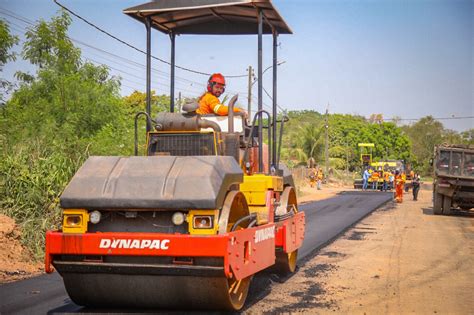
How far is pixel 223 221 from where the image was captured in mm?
5422

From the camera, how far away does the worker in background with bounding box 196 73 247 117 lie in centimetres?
750

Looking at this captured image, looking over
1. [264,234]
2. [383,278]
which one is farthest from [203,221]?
[383,278]

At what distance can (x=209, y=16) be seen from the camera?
8078 millimetres

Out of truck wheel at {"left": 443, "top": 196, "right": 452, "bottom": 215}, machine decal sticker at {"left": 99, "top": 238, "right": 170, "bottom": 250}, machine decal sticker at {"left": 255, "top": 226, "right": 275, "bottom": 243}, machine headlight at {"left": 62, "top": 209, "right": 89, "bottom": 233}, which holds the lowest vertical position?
truck wheel at {"left": 443, "top": 196, "right": 452, "bottom": 215}

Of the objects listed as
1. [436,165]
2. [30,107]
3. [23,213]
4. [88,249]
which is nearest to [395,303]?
[88,249]

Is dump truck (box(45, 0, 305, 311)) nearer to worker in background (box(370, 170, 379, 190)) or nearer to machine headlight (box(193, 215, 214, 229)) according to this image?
machine headlight (box(193, 215, 214, 229))

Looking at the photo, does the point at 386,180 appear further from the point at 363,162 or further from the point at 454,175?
the point at 454,175

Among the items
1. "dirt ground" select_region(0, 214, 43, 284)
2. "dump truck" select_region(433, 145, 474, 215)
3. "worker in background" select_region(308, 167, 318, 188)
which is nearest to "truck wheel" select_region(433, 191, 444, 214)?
"dump truck" select_region(433, 145, 474, 215)

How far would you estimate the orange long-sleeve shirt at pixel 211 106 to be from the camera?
7.44 meters

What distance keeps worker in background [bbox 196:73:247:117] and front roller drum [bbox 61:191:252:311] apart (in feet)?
6.41

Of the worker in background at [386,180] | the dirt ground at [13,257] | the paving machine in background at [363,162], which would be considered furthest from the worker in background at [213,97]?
the paving machine in background at [363,162]

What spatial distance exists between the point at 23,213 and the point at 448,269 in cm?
697

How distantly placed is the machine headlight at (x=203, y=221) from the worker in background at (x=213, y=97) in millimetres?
2300

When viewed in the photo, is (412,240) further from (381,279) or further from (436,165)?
(436,165)
